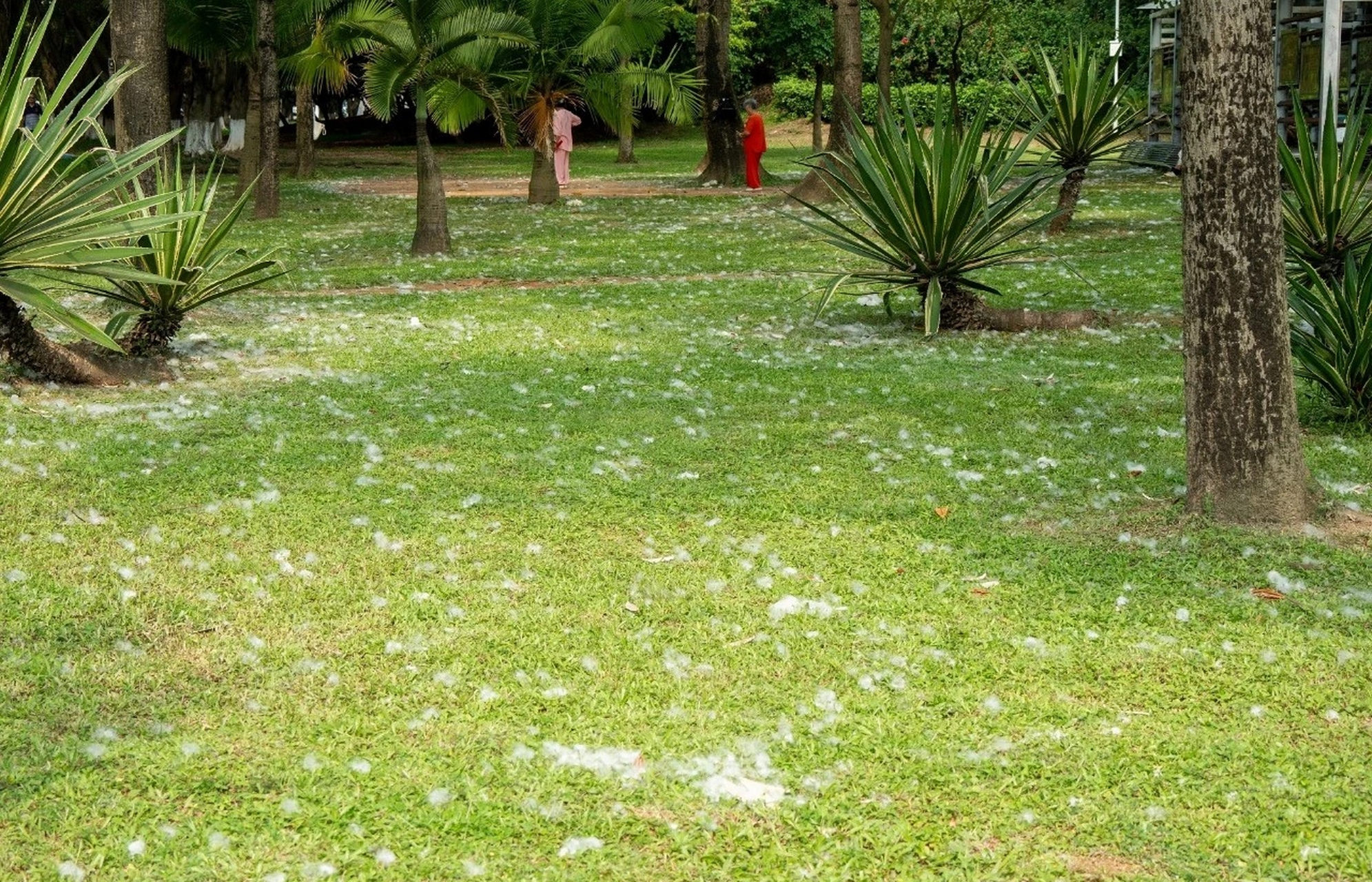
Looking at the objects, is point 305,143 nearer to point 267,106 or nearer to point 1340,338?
point 267,106

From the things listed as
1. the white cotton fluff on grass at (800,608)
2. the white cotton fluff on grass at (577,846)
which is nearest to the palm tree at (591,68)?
the white cotton fluff on grass at (800,608)

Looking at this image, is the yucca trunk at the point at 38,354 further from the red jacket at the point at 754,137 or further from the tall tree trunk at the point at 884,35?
the tall tree trunk at the point at 884,35

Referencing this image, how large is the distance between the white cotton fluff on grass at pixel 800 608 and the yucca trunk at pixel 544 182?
18.5 meters

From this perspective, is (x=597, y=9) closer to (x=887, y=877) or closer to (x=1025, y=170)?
(x=1025, y=170)

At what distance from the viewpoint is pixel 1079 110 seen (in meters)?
15.4

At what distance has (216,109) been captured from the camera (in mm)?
39094

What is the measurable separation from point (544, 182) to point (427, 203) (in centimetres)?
752

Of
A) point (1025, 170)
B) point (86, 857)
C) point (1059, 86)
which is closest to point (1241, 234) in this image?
point (86, 857)

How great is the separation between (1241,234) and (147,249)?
571cm

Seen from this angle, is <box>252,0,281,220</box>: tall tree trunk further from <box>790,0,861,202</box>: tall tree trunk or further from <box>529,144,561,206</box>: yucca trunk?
<box>790,0,861,202</box>: tall tree trunk

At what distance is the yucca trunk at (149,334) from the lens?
975 cm

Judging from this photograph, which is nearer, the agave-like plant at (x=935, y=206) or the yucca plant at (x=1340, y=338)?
the yucca plant at (x=1340, y=338)

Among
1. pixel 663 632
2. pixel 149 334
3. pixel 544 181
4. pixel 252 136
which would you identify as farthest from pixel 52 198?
pixel 252 136

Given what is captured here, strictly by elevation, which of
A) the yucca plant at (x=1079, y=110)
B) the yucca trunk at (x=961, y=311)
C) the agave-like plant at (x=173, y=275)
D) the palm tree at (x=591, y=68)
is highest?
the palm tree at (x=591, y=68)
